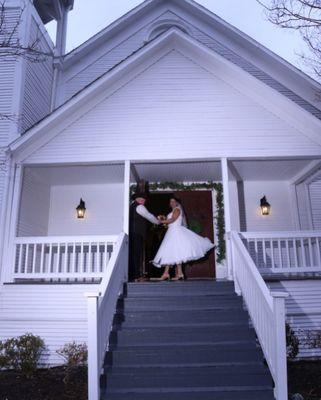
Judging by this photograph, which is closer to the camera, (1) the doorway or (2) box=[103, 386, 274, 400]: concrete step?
(2) box=[103, 386, 274, 400]: concrete step

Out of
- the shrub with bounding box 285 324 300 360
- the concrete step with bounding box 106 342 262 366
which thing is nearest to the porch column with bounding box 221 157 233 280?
the shrub with bounding box 285 324 300 360

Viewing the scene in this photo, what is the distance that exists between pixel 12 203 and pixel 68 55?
5.61 metres

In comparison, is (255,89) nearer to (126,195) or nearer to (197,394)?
(126,195)

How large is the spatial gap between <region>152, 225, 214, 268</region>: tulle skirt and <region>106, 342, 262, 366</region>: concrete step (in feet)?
8.11

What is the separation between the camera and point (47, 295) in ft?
24.5

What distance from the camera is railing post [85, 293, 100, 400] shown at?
14.6ft

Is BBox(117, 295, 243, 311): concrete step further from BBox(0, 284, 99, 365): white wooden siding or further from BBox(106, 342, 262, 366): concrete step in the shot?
BBox(0, 284, 99, 365): white wooden siding

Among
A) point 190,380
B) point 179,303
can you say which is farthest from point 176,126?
point 190,380

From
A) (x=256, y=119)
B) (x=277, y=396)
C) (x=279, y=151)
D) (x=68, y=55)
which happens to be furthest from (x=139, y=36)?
(x=277, y=396)

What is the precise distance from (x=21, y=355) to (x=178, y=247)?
338 cm

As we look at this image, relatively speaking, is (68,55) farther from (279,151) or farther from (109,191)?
(279,151)

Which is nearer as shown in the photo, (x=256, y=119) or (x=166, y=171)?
(x=256, y=119)

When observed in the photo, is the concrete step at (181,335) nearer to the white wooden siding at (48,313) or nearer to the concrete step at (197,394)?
the concrete step at (197,394)

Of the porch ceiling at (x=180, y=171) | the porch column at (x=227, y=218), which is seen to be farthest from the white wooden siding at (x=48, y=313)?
the porch ceiling at (x=180, y=171)
